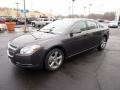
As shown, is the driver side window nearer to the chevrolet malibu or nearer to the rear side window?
the chevrolet malibu

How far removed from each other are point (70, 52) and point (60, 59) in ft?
1.53

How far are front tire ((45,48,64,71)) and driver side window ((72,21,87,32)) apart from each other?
3.25 ft

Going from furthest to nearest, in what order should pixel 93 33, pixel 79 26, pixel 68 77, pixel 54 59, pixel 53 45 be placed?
1. pixel 93 33
2. pixel 79 26
3. pixel 54 59
4. pixel 53 45
5. pixel 68 77

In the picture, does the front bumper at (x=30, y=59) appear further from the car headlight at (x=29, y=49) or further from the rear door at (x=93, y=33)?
the rear door at (x=93, y=33)

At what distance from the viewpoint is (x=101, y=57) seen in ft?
19.6

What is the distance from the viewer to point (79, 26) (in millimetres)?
5352

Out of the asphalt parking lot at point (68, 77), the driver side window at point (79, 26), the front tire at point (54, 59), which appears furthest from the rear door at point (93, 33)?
the front tire at point (54, 59)

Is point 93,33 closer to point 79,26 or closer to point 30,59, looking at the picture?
point 79,26

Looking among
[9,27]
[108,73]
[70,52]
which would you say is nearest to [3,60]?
[70,52]

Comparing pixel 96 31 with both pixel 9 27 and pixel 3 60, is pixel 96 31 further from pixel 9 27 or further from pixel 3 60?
pixel 9 27

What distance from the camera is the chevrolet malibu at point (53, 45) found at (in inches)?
157

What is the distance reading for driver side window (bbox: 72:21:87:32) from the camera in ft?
16.8

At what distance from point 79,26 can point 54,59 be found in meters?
1.63

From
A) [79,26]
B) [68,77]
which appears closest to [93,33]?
[79,26]
